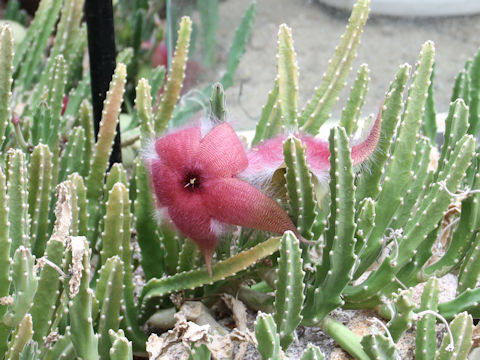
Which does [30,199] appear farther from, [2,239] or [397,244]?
[397,244]

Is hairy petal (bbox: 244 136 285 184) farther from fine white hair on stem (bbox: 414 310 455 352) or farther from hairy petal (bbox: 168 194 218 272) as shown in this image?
fine white hair on stem (bbox: 414 310 455 352)

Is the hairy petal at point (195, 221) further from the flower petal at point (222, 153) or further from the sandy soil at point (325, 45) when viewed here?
the sandy soil at point (325, 45)

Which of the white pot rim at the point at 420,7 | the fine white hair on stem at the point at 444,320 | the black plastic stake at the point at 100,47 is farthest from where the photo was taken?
the white pot rim at the point at 420,7

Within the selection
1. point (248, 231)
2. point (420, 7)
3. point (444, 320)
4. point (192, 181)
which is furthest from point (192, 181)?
point (420, 7)

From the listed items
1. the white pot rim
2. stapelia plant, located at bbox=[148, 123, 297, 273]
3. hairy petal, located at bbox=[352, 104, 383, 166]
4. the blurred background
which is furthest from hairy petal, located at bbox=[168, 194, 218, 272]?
the white pot rim

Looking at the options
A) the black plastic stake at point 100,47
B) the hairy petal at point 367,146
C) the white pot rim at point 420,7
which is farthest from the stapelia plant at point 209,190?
the white pot rim at point 420,7

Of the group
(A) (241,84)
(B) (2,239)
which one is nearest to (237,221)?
(B) (2,239)

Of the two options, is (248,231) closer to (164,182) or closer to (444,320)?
(164,182)
